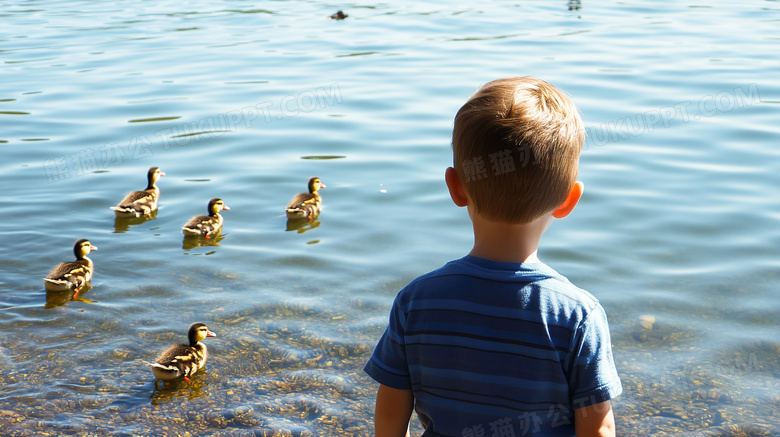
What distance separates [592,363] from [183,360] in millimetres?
3752

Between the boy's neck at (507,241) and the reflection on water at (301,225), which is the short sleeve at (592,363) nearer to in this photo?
the boy's neck at (507,241)

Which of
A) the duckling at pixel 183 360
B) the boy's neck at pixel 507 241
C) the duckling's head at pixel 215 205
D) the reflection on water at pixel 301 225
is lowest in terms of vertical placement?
the reflection on water at pixel 301 225

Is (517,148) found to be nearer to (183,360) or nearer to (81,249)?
(183,360)

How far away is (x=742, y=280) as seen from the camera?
22.8 ft

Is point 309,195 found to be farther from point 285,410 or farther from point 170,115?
point 170,115

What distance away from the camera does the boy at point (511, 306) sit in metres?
2.33

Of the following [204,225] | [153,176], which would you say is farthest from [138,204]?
[204,225]

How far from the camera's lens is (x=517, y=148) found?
231 cm

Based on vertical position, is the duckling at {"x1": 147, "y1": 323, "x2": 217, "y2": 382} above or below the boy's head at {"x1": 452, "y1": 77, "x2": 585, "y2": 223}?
below

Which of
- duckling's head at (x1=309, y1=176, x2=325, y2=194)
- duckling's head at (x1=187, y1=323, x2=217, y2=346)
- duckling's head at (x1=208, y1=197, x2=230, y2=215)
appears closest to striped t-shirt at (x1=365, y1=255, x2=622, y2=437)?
duckling's head at (x1=187, y1=323, x2=217, y2=346)

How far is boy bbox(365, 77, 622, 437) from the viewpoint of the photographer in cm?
233

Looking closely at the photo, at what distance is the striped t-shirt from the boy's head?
0.20 meters

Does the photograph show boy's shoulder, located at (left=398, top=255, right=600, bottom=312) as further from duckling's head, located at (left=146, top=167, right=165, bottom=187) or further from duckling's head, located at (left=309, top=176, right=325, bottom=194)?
duckling's head, located at (left=146, top=167, right=165, bottom=187)

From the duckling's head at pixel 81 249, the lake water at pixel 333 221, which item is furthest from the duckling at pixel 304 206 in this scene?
the duckling's head at pixel 81 249
